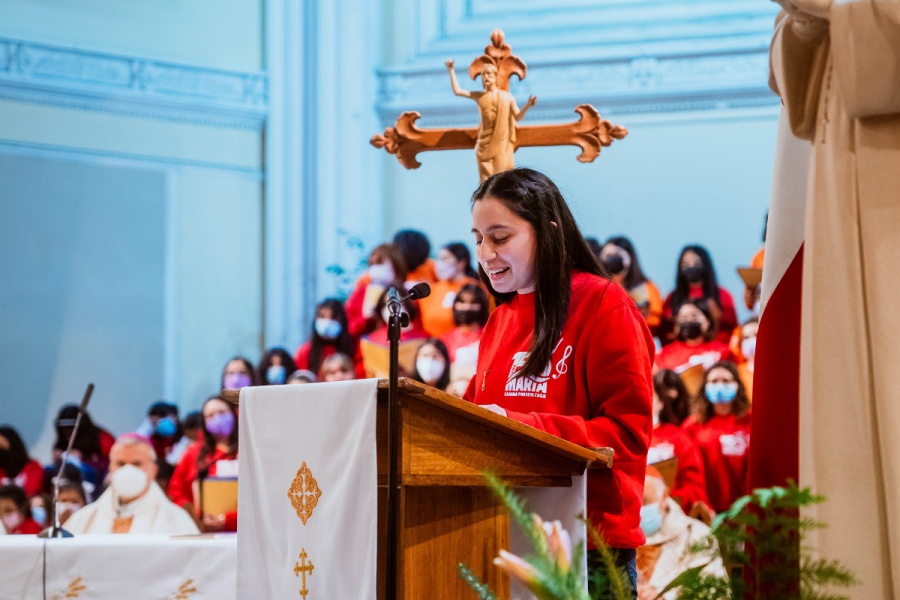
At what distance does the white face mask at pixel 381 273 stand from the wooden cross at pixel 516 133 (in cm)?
302

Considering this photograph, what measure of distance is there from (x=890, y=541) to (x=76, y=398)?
8.29 metres

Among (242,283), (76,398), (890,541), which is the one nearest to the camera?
(890,541)

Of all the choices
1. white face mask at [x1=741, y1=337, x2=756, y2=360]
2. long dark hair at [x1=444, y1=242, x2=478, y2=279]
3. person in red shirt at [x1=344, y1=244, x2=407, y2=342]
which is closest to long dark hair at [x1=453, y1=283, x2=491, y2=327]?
long dark hair at [x1=444, y1=242, x2=478, y2=279]

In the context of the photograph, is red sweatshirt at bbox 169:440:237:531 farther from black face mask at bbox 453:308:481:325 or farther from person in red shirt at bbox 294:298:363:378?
black face mask at bbox 453:308:481:325

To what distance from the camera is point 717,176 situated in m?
9.04

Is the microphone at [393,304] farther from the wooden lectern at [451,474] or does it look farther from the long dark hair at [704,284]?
the long dark hair at [704,284]

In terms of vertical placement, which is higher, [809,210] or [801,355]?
[809,210]

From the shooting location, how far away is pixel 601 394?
83.1 inches

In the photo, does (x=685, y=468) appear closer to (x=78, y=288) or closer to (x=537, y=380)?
(x=537, y=380)

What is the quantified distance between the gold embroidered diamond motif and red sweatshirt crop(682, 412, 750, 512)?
372cm

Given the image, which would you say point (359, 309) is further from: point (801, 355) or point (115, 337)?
point (801, 355)

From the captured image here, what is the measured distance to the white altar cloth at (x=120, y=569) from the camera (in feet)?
11.2

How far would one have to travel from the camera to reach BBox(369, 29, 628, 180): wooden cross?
Answer: 3.64 meters

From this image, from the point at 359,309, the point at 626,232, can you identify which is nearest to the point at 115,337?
the point at 359,309
